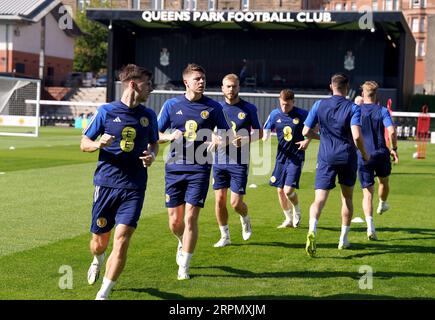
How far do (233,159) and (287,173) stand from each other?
2191 millimetres

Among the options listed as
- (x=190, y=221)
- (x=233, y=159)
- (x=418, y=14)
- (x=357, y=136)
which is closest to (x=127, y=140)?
(x=190, y=221)

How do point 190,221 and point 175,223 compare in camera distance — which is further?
point 175,223

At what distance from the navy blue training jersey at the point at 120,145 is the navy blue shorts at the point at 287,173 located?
219 inches

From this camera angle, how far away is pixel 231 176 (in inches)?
447

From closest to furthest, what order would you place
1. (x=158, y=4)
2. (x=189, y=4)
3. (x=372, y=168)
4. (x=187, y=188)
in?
(x=187, y=188)
(x=372, y=168)
(x=189, y=4)
(x=158, y=4)

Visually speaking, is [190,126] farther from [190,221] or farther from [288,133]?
[288,133]

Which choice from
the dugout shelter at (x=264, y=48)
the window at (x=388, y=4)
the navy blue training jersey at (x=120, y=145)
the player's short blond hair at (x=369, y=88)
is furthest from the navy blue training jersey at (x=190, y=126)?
the window at (x=388, y=4)

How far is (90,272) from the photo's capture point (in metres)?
8.41

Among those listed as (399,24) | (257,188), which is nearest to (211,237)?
(257,188)

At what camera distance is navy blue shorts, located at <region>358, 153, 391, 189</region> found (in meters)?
12.6

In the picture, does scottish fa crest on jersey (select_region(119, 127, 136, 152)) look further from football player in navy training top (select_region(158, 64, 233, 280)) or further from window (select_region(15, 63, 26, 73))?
window (select_region(15, 63, 26, 73))

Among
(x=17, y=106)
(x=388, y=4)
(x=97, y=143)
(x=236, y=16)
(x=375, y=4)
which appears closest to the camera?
(x=97, y=143)

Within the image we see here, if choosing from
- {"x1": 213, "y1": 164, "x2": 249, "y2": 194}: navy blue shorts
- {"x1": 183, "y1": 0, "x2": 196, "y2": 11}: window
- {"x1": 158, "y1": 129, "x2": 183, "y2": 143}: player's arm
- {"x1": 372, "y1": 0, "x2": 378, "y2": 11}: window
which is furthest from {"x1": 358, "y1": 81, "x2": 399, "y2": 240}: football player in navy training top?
{"x1": 372, "y1": 0, "x2": 378, "y2": 11}: window

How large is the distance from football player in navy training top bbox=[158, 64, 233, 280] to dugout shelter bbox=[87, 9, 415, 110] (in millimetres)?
44265
